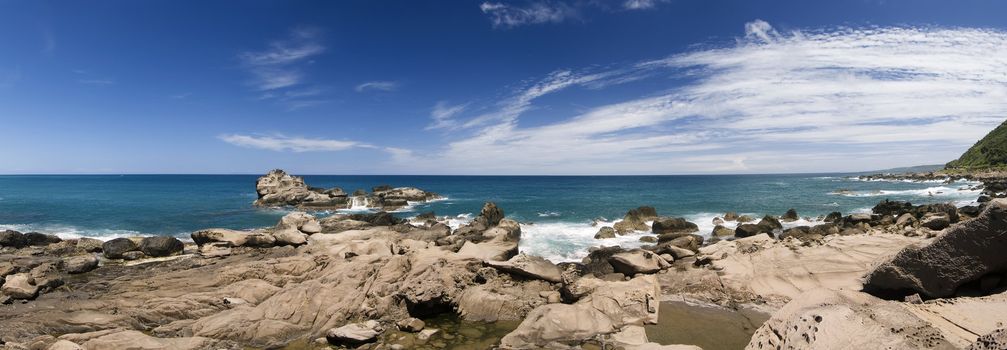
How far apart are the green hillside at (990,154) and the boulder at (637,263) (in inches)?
4714

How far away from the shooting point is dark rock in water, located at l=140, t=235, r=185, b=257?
23769 millimetres

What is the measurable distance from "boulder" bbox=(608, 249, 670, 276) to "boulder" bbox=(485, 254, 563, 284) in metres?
3.01

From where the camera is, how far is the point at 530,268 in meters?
16.7

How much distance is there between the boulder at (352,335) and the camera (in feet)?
38.4

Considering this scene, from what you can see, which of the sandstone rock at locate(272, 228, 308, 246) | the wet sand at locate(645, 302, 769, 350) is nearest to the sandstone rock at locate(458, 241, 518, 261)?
the wet sand at locate(645, 302, 769, 350)

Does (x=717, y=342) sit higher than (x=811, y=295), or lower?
lower

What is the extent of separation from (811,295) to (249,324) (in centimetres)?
1497

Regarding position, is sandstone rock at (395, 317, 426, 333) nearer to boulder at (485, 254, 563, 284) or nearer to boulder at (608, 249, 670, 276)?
boulder at (485, 254, 563, 284)

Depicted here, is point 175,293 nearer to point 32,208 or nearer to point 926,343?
point 926,343

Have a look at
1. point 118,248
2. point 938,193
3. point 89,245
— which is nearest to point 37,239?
point 89,245

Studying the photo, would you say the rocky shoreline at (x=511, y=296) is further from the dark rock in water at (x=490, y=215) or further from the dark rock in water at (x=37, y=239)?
the dark rock in water at (x=490, y=215)

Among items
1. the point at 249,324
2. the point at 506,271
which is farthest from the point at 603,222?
the point at 249,324

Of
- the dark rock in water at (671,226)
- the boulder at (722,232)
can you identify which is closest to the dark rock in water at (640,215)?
the dark rock in water at (671,226)

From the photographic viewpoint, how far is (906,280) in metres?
11.5
